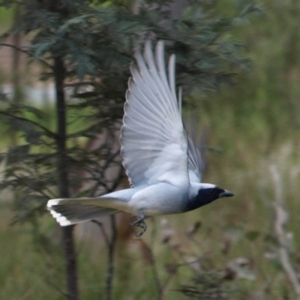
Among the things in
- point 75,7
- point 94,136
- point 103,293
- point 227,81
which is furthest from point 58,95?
point 103,293

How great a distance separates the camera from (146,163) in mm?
3422

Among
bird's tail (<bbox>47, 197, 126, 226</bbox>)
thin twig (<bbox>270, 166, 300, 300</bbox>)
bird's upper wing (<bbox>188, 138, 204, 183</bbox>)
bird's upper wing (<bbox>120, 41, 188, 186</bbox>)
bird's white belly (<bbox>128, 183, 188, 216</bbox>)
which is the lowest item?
thin twig (<bbox>270, 166, 300, 300</bbox>)

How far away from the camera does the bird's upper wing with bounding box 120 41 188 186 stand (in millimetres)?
3270

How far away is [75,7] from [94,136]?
2.06ft

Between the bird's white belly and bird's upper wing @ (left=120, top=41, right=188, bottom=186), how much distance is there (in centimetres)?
4

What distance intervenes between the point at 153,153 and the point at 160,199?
0.20 metres

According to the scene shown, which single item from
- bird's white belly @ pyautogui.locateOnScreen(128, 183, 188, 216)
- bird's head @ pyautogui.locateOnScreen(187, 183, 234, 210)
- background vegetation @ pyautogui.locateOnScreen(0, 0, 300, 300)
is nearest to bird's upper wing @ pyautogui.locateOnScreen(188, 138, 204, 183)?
background vegetation @ pyautogui.locateOnScreen(0, 0, 300, 300)

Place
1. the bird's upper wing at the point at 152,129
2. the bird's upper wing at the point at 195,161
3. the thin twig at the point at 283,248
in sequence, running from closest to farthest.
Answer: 1. the bird's upper wing at the point at 152,129
2. the bird's upper wing at the point at 195,161
3. the thin twig at the point at 283,248

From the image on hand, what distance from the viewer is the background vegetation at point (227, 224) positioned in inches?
176

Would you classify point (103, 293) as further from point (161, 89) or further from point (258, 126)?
point (258, 126)

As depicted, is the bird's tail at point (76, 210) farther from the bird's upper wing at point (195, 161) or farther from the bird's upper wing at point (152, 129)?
the bird's upper wing at point (195, 161)

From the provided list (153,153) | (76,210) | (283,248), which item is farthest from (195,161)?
(283,248)

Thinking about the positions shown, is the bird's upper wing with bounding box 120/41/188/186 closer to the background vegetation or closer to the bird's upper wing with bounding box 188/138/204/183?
the background vegetation

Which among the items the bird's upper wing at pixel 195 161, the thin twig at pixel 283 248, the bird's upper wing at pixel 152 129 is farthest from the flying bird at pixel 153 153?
the thin twig at pixel 283 248
